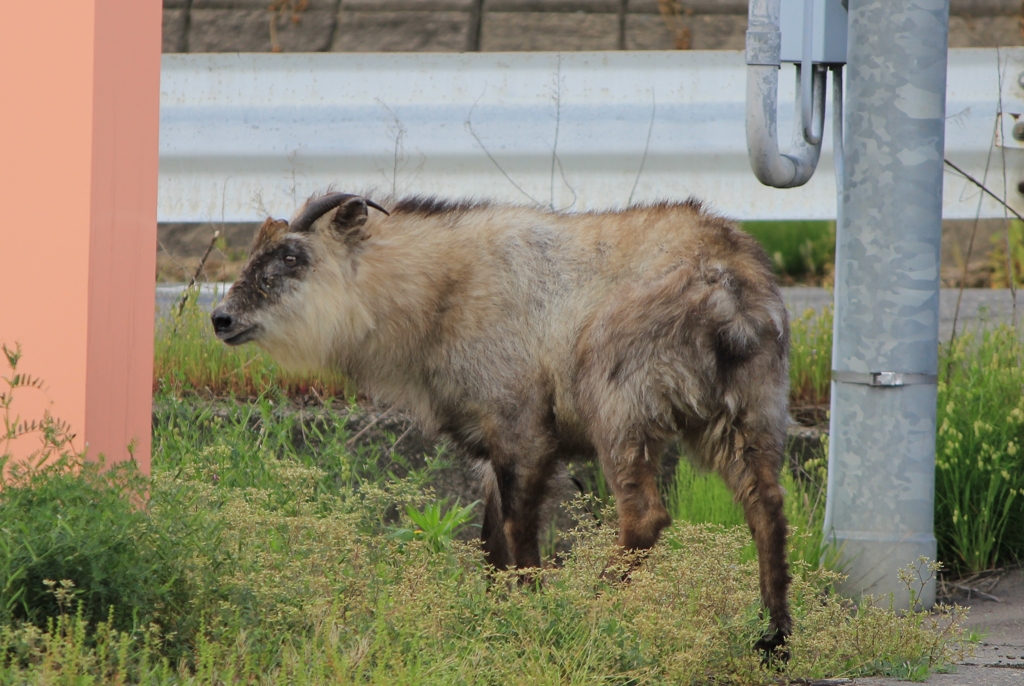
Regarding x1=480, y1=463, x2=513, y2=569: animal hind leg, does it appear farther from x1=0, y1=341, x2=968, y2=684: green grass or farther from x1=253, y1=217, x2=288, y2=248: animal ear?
x1=253, y1=217, x2=288, y2=248: animal ear

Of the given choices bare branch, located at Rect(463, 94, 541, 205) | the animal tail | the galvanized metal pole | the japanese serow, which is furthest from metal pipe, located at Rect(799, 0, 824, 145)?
bare branch, located at Rect(463, 94, 541, 205)

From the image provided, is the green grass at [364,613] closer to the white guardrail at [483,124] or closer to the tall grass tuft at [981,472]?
the tall grass tuft at [981,472]

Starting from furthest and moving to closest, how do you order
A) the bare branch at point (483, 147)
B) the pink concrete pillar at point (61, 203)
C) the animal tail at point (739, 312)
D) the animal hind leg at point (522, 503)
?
the bare branch at point (483, 147) → the animal hind leg at point (522, 503) → the pink concrete pillar at point (61, 203) → the animal tail at point (739, 312)

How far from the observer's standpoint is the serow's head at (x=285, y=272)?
3963mm

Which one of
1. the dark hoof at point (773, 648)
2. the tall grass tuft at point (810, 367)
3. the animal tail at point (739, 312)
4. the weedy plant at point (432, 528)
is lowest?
the dark hoof at point (773, 648)

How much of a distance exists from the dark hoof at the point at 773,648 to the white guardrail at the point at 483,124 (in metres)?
2.75

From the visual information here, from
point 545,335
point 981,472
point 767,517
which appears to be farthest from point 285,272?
point 981,472

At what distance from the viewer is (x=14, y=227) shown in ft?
11.9

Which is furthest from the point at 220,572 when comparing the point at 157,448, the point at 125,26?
the point at 125,26

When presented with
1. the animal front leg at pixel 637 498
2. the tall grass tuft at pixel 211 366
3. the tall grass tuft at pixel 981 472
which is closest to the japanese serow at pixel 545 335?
the animal front leg at pixel 637 498

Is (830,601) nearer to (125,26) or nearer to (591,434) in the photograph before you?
(591,434)

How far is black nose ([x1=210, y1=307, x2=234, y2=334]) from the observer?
3.90 meters

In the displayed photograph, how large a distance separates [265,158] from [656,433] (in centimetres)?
282

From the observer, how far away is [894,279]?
397cm
